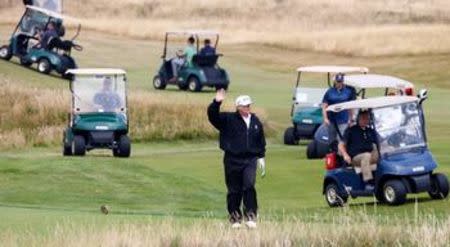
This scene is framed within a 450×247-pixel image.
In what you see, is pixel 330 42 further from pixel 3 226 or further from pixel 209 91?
pixel 3 226

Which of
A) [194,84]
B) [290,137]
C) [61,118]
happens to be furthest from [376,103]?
[194,84]

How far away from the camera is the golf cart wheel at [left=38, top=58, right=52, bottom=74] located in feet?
137

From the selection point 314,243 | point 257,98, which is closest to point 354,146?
point 314,243

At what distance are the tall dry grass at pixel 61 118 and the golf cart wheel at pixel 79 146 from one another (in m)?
3.96

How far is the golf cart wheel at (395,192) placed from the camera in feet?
56.1

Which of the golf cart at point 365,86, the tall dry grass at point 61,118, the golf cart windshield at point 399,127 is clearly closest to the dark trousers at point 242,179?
the golf cart windshield at point 399,127

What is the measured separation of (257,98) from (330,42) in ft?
59.9

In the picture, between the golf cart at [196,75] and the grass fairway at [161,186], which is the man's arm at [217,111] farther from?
the golf cart at [196,75]

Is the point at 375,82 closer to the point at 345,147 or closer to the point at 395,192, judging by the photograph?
the point at 345,147

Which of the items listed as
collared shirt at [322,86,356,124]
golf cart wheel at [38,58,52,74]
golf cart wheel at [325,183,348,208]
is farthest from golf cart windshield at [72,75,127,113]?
golf cart wheel at [38,58,52,74]

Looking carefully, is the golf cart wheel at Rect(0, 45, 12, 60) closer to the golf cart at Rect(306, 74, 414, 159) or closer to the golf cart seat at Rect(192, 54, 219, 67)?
the golf cart seat at Rect(192, 54, 219, 67)

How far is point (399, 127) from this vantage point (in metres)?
17.9

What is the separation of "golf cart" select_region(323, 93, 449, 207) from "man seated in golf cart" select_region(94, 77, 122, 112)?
26.7ft

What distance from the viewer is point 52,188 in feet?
64.4
